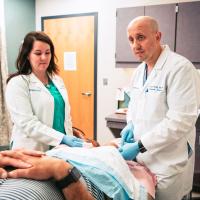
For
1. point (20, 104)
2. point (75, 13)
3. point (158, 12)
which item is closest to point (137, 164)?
point (20, 104)

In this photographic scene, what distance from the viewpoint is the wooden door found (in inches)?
143

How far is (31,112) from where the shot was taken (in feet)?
5.31

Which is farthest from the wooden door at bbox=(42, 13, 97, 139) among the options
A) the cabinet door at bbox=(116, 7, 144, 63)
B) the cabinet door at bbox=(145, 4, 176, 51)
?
the cabinet door at bbox=(145, 4, 176, 51)

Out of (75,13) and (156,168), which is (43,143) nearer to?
(156,168)

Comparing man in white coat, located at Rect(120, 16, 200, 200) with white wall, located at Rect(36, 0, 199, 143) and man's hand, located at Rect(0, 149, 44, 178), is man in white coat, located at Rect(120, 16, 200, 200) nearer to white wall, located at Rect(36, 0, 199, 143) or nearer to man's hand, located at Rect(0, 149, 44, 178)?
man's hand, located at Rect(0, 149, 44, 178)

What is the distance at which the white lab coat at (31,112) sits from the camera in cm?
158

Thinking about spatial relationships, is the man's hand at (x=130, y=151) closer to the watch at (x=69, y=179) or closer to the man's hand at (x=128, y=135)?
the man's hand at (x=128, y=135)

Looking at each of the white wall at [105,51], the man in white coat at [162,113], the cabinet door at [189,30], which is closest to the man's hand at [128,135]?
the man in white coat at [162,113]

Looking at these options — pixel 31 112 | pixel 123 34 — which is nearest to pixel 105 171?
pixel 31 112

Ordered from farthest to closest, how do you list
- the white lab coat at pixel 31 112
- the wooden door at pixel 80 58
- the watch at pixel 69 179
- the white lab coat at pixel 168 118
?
the wooden door at pixel 80 58 → the white lab coat at pixel 31 112 → the white lab coat at pixel 168 118 → the watch at pixel 69 179

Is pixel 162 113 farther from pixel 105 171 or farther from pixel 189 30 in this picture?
pixel 189 30

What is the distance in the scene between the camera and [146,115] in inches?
52.2

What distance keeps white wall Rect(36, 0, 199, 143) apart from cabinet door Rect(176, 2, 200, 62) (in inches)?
28.0

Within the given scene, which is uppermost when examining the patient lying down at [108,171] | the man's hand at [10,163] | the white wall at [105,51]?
the white wall at [105,51]
